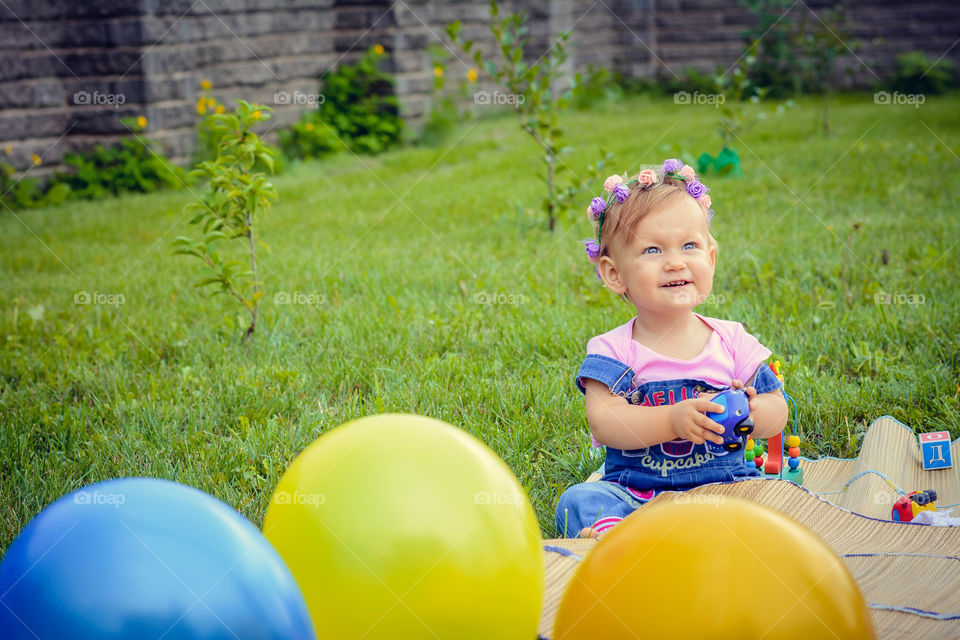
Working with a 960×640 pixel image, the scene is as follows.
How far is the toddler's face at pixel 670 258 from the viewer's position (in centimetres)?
228

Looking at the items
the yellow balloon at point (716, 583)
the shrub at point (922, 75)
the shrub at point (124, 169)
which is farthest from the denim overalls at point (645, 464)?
the shrub at point (922, 75)

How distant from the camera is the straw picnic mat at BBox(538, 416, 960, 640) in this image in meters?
1.74

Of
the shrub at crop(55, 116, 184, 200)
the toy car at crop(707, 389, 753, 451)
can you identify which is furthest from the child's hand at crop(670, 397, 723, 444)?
the shrub at crop(55, 116, 184, 200)

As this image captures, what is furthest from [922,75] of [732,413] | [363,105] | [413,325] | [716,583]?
[716,583]

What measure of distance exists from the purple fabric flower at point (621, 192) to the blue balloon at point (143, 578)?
4.51 feet

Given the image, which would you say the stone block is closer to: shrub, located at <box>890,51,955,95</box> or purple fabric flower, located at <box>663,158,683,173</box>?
purple fabric flower, located at <box>663,158,683,173</box>

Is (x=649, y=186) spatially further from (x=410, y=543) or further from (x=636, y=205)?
(x=410, y=543)

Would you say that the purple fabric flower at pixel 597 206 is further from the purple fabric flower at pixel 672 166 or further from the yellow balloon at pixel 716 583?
the yellow balloon at pixel 716 583

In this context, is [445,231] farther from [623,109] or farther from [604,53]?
[604,53]

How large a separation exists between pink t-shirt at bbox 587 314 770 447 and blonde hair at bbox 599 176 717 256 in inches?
10.0

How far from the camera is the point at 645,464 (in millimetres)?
2385

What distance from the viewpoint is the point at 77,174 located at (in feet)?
24.7

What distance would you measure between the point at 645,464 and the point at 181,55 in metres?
6.79

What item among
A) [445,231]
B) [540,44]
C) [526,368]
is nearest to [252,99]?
[445,231]
